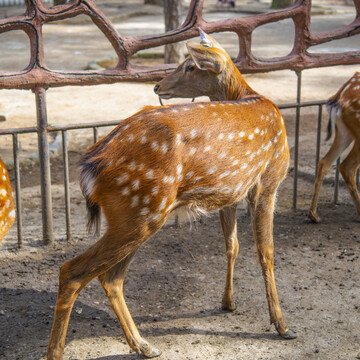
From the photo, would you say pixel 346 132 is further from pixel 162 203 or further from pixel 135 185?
pixel 135 185

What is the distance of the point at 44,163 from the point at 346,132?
2867 millimetres

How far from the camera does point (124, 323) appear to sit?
3873 mm

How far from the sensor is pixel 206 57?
4.13 meters

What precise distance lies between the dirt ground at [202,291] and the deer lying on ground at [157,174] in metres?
0.42

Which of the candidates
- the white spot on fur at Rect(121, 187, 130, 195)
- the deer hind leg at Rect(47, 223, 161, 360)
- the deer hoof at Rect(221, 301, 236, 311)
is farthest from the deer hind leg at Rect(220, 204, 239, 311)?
the white spot on fur at Rect(121, 187, 130, 195)

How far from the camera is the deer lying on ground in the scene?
346 cm

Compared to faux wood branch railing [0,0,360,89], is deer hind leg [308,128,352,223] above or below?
below

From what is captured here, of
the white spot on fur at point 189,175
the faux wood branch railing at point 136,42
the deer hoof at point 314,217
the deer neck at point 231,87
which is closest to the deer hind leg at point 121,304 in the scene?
the white spot on fur at point 189,175

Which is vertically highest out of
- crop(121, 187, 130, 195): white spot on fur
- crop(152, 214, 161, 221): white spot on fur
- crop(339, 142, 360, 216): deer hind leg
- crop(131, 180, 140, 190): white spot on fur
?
crop(131, 180, 140, 190): white spot on fur

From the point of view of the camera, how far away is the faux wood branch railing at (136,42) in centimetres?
514

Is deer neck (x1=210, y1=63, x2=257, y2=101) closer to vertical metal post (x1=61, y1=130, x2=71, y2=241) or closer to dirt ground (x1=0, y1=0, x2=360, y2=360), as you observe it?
dirt ground (x1=0, y1=0, x2=360, y2=360)

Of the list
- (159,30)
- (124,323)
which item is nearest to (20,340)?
(124,323)

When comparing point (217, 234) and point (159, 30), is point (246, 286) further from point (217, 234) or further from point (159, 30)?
point (159, 30)

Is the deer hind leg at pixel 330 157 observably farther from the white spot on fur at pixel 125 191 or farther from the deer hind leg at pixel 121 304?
the white spot on fur at pixel 125 191
